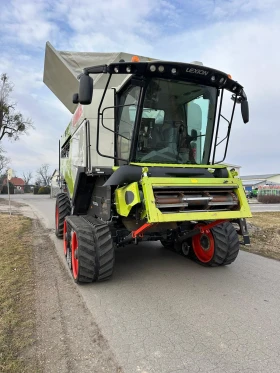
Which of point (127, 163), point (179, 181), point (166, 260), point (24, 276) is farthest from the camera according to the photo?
point (166, 260)

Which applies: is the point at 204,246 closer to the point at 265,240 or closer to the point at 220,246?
the point at 220,246

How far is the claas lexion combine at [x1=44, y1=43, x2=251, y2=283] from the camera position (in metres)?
3.93

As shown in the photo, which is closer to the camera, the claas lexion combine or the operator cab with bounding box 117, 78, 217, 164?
the claas lexion combine

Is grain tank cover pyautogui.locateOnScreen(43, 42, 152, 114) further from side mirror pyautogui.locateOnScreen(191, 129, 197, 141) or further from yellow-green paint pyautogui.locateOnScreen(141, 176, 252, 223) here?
yellow-green paint pyautogui.locateOnScreen(141, 176, 252, 223)

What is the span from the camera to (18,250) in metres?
6.27

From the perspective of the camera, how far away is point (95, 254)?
420cm

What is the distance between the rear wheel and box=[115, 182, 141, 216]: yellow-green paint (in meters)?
1.55

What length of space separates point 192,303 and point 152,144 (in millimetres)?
2319

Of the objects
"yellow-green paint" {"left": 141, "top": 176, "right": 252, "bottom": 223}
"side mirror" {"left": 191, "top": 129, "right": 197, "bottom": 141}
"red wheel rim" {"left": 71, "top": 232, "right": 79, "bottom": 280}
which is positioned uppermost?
"side mirror" {"left": 191, "top": 129, "right": 197, "bottom": 141}

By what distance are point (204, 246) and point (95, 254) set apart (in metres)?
2.15

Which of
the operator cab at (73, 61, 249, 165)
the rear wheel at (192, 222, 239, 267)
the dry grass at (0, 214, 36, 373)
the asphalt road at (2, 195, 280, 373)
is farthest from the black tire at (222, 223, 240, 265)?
the dry grass at (0, 214, 36, 373)

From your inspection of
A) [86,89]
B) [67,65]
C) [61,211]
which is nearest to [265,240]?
[61,211]

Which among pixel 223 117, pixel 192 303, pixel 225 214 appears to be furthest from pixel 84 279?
pixel 223 117

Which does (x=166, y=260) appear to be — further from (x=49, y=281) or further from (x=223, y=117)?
(x=223, y=117)
